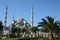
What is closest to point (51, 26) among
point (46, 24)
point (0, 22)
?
point (46, 24)

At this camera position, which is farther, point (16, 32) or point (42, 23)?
point (16, 32)

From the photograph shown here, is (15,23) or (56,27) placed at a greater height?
(15,23)

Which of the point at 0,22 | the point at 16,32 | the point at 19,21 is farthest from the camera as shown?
the point at 19,21

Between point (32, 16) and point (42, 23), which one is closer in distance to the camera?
point (42, 23)

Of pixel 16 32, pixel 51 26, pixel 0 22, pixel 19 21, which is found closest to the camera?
pixel 51 26

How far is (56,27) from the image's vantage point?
23.1m

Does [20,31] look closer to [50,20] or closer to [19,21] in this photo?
[19,21]

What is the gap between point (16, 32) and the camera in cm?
5162

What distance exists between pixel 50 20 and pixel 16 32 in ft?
98.4

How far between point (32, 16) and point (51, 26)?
96.1 ft

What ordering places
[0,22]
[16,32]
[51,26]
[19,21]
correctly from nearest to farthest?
1. [51,26]
2. [0,22]
3. [16,32]
4. [19,21]

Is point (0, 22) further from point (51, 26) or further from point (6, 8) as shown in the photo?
point (51, 26)

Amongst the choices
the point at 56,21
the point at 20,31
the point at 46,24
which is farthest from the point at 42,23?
the point at 20,31

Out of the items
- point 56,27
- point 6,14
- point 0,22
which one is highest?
point 6,14
